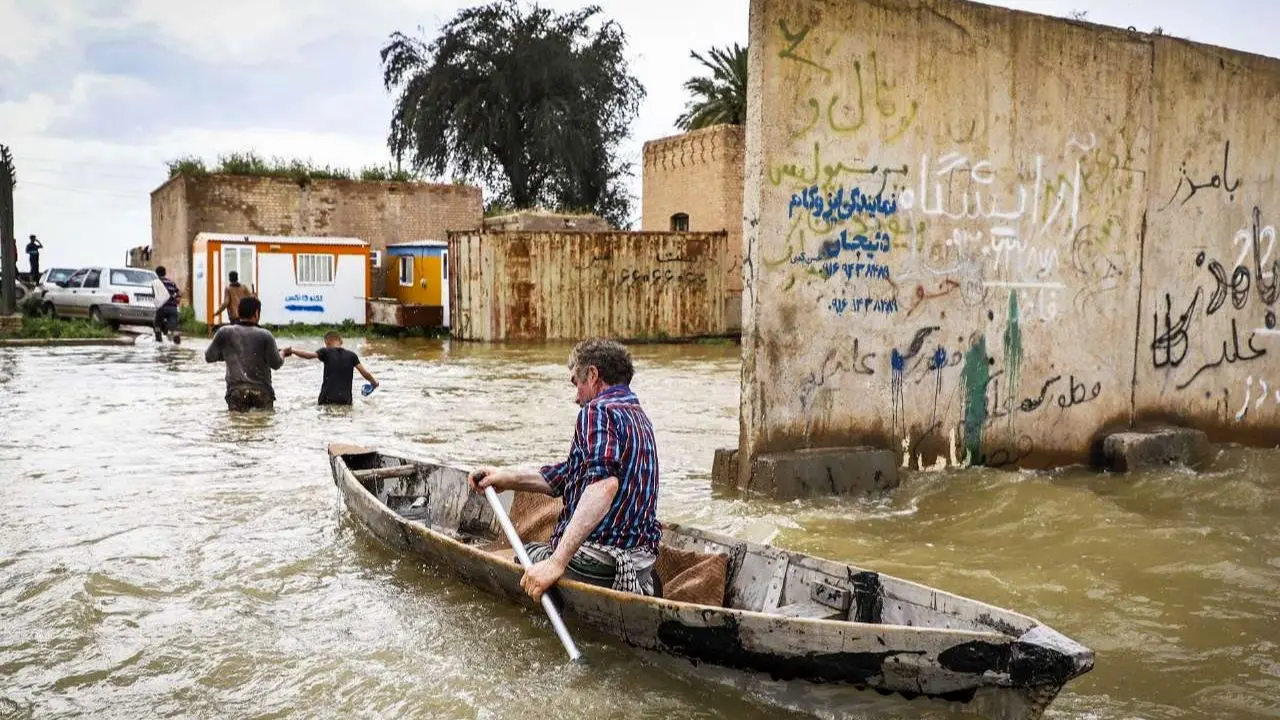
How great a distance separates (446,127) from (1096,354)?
3514cm

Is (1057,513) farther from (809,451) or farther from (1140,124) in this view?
(1140,124)

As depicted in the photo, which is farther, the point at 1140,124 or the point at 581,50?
the point at 581,50

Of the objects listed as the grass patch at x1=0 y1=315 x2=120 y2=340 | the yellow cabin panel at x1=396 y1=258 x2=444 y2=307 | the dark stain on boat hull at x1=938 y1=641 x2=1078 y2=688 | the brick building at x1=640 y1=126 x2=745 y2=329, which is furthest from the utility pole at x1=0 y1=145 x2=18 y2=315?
the dark stain on boat hull at x1=938 y1=641 x2=1078 y2=688

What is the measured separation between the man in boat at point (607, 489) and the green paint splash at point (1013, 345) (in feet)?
16.0

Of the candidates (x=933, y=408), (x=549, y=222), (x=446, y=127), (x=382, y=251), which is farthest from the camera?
(x=446, y=127)

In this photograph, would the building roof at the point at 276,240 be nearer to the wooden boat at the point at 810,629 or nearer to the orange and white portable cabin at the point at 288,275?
the orange and white portable cabin at the point at 288,275

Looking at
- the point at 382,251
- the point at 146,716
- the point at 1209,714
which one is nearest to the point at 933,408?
the point at 1209,714

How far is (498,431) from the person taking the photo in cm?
1216

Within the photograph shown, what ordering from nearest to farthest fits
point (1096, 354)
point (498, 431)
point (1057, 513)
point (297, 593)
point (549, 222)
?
point (297, 593) → point (1057, 513) → point (1096, 354) → point (498, 431) → point (549, 222)

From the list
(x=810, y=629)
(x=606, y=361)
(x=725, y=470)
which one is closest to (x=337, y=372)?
(x=725, y=470)

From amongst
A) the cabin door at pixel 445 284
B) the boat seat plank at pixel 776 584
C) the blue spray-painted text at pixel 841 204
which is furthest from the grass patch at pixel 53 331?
the boat seat plank at pixel 776 584

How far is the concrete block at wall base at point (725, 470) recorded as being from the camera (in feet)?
28.7

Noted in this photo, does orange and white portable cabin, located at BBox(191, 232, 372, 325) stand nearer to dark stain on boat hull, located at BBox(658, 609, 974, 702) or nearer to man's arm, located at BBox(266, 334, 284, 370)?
man's arm, located at BBox(266, 334, 284, 370)

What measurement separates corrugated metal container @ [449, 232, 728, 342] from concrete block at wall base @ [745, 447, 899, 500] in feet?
52.5
